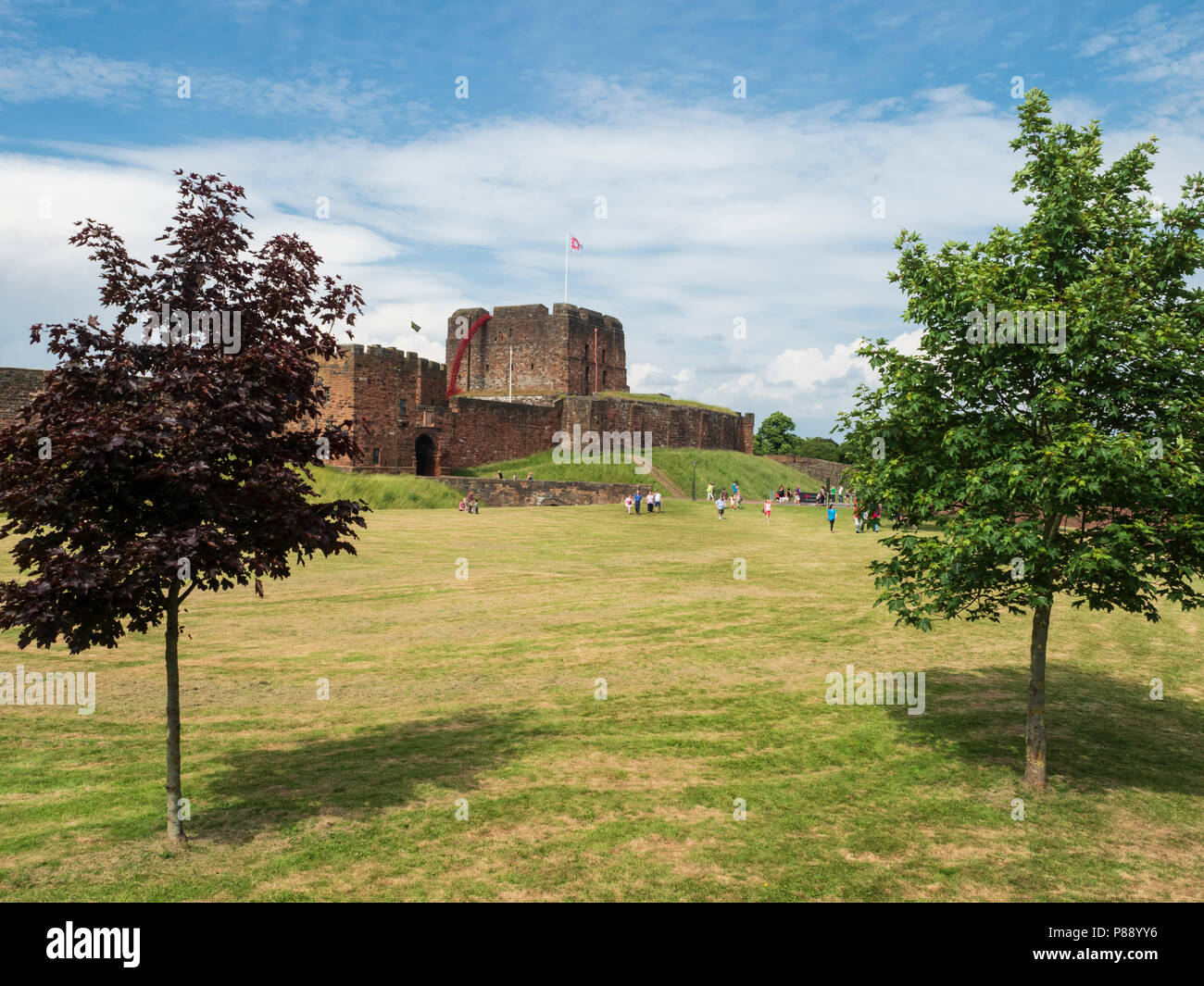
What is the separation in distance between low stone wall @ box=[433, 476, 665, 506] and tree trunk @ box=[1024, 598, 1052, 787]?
36870mm

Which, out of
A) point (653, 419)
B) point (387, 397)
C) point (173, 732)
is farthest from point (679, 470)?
point (173, 732)

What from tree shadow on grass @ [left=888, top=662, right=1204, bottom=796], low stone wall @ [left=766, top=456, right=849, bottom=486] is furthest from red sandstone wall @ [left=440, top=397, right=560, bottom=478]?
tree shadow on grass @ [left=888, top=662, right=1204, bottom=796]

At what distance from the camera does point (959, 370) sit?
968 cm

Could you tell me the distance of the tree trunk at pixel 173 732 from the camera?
7492 mm

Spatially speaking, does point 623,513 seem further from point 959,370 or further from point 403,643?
point 959,370

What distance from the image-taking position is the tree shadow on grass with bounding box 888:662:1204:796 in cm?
1020

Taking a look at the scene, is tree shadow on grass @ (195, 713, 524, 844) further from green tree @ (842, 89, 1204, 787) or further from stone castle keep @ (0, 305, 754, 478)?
stone castle keep @ (0, 305, 754, 478)

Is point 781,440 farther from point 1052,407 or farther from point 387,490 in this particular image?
point 1052,407

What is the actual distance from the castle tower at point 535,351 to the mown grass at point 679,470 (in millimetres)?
13008

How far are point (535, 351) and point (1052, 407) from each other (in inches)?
2594

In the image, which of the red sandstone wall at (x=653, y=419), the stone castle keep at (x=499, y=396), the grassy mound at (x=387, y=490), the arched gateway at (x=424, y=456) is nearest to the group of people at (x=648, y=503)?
the grassy mound at (x=387, y=490)

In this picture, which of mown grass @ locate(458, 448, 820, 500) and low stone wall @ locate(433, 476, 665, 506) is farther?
mown grass @ locate(458, 448, 820, 500)

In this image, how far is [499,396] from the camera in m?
72.8
